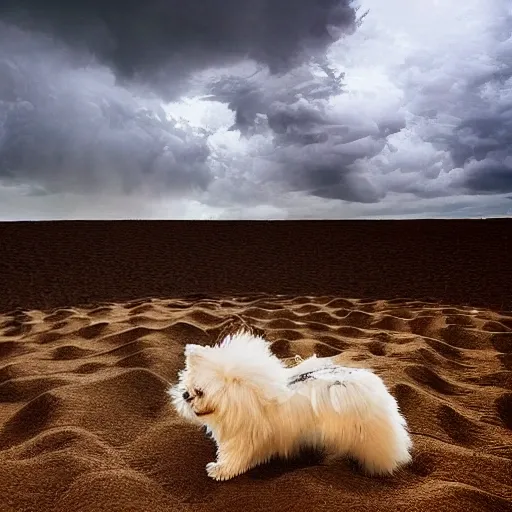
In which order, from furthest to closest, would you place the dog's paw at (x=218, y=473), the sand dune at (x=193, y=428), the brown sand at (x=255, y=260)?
the brown sand at (x=255, y=260), the dog's paw at (x=218, y=473), the sand dune at (x=193, y=428)

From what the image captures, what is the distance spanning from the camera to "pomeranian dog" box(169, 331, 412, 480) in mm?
1958

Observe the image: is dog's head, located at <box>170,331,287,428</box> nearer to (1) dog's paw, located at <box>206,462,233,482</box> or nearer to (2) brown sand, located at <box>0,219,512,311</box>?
(1) dog's paw, located at <box>206,462,233,482</box>

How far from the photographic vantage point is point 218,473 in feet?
6.66

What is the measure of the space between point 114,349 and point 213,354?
229 cm

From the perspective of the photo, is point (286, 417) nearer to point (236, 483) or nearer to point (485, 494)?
point (236, 483)

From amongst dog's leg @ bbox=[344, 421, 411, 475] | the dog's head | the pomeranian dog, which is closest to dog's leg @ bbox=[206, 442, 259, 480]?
the pomeranian dog

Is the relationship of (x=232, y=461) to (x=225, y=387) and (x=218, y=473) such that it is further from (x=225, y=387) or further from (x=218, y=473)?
(x=225, y=387)

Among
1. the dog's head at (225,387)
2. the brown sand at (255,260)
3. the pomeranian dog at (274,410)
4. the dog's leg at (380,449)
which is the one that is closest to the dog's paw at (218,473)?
the pomeranian dog at (274,410)

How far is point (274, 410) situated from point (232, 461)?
0.28 metres

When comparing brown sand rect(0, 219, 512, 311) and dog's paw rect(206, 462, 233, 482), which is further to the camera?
brown sand rect(0, 219, 512, 311)

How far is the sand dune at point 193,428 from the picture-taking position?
6.31 feet

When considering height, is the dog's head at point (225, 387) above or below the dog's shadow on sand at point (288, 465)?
above

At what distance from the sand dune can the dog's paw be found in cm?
4

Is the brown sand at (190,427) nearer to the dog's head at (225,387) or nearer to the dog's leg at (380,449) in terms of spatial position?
the dog's leg at (380,449)
